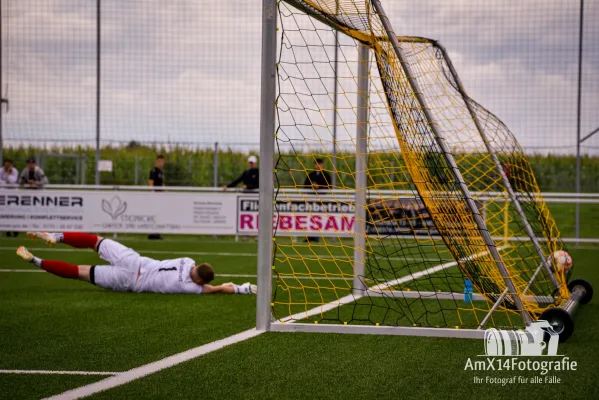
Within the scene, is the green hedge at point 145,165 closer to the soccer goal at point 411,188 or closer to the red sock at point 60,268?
the soccer goal at point 411,188

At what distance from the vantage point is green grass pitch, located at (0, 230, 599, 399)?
4.45 metres

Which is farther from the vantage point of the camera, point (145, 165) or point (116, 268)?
point (145, 165)

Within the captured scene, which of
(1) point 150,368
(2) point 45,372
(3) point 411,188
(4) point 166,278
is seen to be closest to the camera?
(2) point 45,372

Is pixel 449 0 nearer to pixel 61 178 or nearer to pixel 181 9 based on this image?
pixel 181 9

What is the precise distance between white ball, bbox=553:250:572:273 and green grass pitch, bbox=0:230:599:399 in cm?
67

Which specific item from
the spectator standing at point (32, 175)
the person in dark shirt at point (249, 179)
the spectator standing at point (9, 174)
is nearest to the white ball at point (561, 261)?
the person in dark shirt at point (249, 179)

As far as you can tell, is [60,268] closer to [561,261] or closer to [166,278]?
[166,278]

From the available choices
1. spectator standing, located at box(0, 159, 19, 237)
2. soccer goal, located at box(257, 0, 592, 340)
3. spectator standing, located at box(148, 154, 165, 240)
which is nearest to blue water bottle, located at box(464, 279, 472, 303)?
soccer goal, located at box(257, 0, 592, 340)

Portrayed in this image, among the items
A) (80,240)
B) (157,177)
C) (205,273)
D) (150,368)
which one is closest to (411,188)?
(205,273)

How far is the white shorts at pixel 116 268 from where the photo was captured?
8609mm

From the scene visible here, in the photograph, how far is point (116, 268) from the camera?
342 inches

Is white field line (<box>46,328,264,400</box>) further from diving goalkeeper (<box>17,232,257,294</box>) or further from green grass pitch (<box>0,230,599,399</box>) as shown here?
diving goalkeeper (<box>17,232,257,294</box>)

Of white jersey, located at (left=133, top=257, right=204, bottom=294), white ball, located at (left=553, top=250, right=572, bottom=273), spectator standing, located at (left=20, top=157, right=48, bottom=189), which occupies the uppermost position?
spectator standing, located at (left=20, top=157, right=48, bottom=189)

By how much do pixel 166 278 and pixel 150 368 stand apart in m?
3.72
